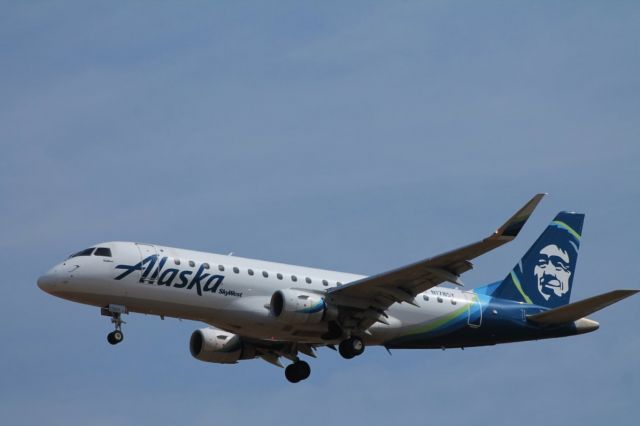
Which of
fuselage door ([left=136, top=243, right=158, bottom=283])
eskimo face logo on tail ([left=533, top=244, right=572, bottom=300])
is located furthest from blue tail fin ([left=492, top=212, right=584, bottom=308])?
fuselage door ([left=136, top=243, right=158, bottom=283])

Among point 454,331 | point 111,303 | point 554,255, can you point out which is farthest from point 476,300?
point 111,303

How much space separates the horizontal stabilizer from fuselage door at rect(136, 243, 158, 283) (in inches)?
573

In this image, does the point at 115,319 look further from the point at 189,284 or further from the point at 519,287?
the point at 519,287

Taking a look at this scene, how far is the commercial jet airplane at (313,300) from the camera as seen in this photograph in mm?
47438

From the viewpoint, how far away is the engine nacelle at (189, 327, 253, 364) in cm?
5291

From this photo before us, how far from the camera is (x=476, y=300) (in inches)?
2071

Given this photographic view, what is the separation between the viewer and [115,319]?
156 feet

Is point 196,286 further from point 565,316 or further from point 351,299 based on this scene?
point 565,316

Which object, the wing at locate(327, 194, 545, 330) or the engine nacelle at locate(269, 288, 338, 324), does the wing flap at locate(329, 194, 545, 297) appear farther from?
the engine nacelle at locate(269, 288, 338, 324)

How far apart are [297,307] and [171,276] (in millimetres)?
4456

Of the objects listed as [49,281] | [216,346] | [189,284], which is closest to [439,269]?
[189,284]

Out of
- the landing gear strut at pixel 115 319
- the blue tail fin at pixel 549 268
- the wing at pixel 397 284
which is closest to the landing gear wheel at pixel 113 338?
the landing gear strut at pixel 115 319

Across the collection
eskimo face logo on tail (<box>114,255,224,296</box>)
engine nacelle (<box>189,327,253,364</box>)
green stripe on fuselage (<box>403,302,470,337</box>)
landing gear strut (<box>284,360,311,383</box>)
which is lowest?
landing gear strut (<box>284,360,311,383</box>)

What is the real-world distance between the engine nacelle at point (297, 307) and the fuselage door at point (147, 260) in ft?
14.1
